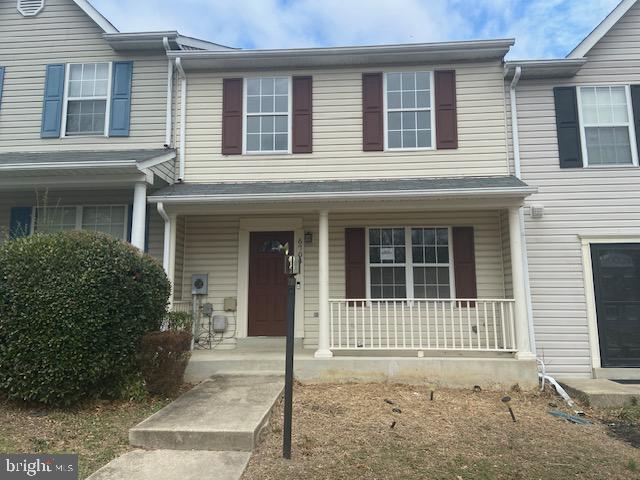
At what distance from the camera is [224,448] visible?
4.18 metres

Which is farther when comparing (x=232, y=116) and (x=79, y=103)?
(x=79, y=103)

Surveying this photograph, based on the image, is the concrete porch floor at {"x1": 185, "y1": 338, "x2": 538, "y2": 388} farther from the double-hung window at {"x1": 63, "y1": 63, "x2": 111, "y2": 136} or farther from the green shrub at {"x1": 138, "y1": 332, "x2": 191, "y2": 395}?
the double-hung window at {"x1": 63, "y1": 63, "x2": 111, "y2": 136}

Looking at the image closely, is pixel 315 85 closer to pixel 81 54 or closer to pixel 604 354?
pixel 81 54

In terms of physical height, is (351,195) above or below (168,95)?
below

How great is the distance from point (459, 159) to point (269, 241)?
3746 mm

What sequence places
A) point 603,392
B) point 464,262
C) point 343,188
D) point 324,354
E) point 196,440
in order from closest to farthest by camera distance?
point 196,440 < point 603,392 < point 324,354 < point 343,188 < point 464,262

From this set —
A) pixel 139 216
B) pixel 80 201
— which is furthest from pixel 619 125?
pixel 80 201

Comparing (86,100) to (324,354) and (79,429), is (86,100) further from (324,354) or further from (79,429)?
(324,354)

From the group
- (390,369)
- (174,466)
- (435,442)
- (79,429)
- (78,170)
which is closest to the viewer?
(174,466)

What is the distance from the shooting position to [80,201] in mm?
8289

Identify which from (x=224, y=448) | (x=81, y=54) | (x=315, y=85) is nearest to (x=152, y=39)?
(x=81, y=54)

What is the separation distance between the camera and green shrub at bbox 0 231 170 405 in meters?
4.82

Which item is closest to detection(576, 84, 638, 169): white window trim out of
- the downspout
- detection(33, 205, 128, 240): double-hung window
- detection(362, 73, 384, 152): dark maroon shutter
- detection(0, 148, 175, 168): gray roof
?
the downspout

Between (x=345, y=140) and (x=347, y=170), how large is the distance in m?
0.57
